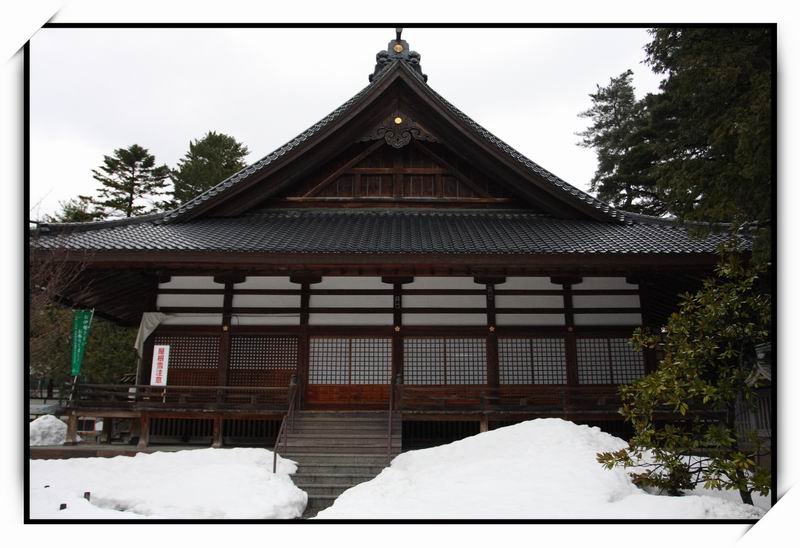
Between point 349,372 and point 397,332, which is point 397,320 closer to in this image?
point 397,332

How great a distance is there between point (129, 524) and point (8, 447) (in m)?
1.64

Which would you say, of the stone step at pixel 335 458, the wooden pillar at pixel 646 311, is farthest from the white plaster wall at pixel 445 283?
the stone step at pixel 335 458

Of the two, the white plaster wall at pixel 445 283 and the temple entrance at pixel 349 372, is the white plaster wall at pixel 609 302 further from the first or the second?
the temple entrance at pixel 349 372

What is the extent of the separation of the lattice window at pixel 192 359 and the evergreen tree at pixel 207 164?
2087 cm

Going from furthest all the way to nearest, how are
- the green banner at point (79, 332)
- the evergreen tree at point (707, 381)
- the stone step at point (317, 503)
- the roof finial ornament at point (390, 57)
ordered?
the roof finial ornament at point (390, 57) < the green banner at point (79, 332) < the stone step at point (317, 503) < the evergreen tree at point (707, 381)

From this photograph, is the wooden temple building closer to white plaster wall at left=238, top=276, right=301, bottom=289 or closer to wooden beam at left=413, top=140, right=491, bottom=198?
white plaster wall at left=238, top=276, right=301, bottom=289

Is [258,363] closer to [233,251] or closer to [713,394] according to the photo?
[233,251]

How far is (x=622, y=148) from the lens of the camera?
26750mm

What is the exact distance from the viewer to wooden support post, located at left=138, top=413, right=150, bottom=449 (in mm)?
9912

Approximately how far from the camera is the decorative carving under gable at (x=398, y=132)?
12930mm

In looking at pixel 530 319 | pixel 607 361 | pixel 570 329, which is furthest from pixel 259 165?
pixel 607 361

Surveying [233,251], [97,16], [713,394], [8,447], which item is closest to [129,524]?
[8,447]

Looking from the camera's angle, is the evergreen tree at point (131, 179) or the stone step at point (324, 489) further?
the evergreen tree at point (131, 179)

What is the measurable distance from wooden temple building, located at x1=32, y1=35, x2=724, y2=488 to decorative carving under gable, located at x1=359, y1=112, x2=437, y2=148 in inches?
5.5
